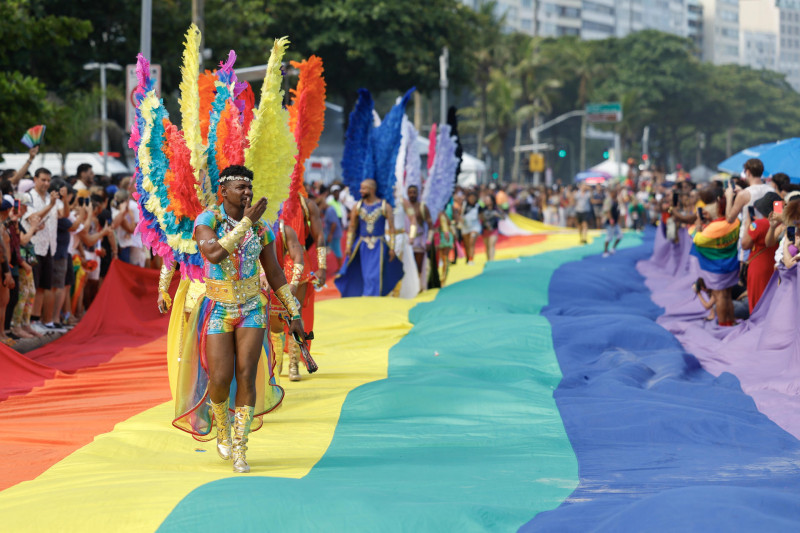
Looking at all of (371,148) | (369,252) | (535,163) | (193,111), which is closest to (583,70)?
(535,163)

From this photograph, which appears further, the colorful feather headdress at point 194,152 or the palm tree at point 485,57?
the palm tree at point 485,57

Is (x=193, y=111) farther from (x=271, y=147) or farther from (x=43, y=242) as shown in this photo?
(x=43, y=242)

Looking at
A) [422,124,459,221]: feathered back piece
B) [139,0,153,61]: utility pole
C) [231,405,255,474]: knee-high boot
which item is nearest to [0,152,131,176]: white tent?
[139,0,153,61]: utility pole

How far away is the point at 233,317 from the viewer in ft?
20.8

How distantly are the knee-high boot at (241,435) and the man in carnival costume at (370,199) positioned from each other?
323 inches

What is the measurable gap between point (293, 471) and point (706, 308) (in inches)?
338

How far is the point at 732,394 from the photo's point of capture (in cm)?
886

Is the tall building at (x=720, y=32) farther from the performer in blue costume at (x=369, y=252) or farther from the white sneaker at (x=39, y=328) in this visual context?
the white sneaker at (x=39, y=328)

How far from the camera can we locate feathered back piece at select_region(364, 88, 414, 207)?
14758mm

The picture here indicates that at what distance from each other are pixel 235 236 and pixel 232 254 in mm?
223

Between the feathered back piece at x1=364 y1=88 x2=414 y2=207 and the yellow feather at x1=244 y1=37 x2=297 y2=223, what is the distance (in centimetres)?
748

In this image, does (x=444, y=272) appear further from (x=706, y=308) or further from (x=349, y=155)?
(x=706, y=308)

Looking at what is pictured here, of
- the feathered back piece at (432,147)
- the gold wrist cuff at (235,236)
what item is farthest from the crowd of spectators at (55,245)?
the feathered back piece at (432,147)

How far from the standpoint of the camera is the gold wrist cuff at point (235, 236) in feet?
20.2
